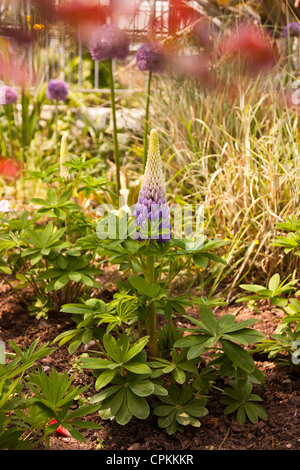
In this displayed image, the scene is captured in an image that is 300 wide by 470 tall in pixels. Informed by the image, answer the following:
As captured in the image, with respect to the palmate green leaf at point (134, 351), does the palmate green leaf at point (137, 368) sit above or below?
below

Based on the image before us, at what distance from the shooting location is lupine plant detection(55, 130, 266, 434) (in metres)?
1.37

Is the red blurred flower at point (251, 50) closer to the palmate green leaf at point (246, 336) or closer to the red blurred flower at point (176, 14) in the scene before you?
the red blurred flower at point (176, 14)

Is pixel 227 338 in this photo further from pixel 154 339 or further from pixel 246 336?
pixel 154 339

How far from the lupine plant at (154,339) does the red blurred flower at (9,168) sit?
2.65m

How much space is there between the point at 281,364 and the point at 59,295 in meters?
1.01

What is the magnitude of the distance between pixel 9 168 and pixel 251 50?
84.8 inches

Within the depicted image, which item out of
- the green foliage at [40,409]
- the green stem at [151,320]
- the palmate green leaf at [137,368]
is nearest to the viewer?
the green foliage at [40,409]

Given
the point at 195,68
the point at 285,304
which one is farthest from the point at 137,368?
the point at 195,68

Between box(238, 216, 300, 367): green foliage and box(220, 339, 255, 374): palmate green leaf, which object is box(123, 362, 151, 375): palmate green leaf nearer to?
box(220, 339, 255, 374): palmate green leaf

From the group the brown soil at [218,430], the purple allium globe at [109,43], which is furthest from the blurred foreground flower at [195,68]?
the brown soil at [218,430]

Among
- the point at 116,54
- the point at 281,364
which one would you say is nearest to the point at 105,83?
the point at 116,54

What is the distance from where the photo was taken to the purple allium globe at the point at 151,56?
2766 mm
